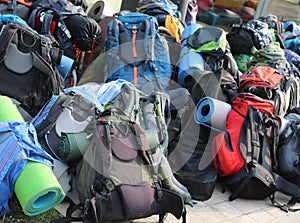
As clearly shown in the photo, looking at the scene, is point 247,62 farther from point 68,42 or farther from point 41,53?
point 41,53

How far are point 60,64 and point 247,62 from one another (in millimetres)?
2533

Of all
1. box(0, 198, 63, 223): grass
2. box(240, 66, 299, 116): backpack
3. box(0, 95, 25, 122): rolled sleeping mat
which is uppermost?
box(240, 66, 299, 116): backpack

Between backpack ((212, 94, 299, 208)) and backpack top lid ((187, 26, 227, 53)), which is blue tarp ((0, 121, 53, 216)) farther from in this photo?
→ backpack top lid ((187, 26, 227, 53))

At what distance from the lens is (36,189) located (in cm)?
262

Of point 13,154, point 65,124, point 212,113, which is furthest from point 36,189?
point 212,113

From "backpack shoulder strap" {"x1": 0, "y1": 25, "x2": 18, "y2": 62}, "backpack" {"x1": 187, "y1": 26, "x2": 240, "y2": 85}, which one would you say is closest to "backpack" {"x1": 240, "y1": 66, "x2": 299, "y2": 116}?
"backpack" {"x1": 187, "y1": 26, "x2": 240, "y2": 85}

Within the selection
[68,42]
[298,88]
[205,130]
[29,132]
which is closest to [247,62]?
[298,88]

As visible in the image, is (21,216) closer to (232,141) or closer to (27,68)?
(27,68)

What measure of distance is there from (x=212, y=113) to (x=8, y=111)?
164cm

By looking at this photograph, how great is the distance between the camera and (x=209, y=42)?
4.71m

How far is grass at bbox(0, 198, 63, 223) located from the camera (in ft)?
9.71

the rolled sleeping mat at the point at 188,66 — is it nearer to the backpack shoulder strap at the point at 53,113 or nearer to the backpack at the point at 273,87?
the backpack at the point at 273,87

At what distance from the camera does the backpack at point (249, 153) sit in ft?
12.5

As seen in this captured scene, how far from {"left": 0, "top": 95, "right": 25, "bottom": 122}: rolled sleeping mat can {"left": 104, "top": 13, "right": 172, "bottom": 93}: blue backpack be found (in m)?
1.24
